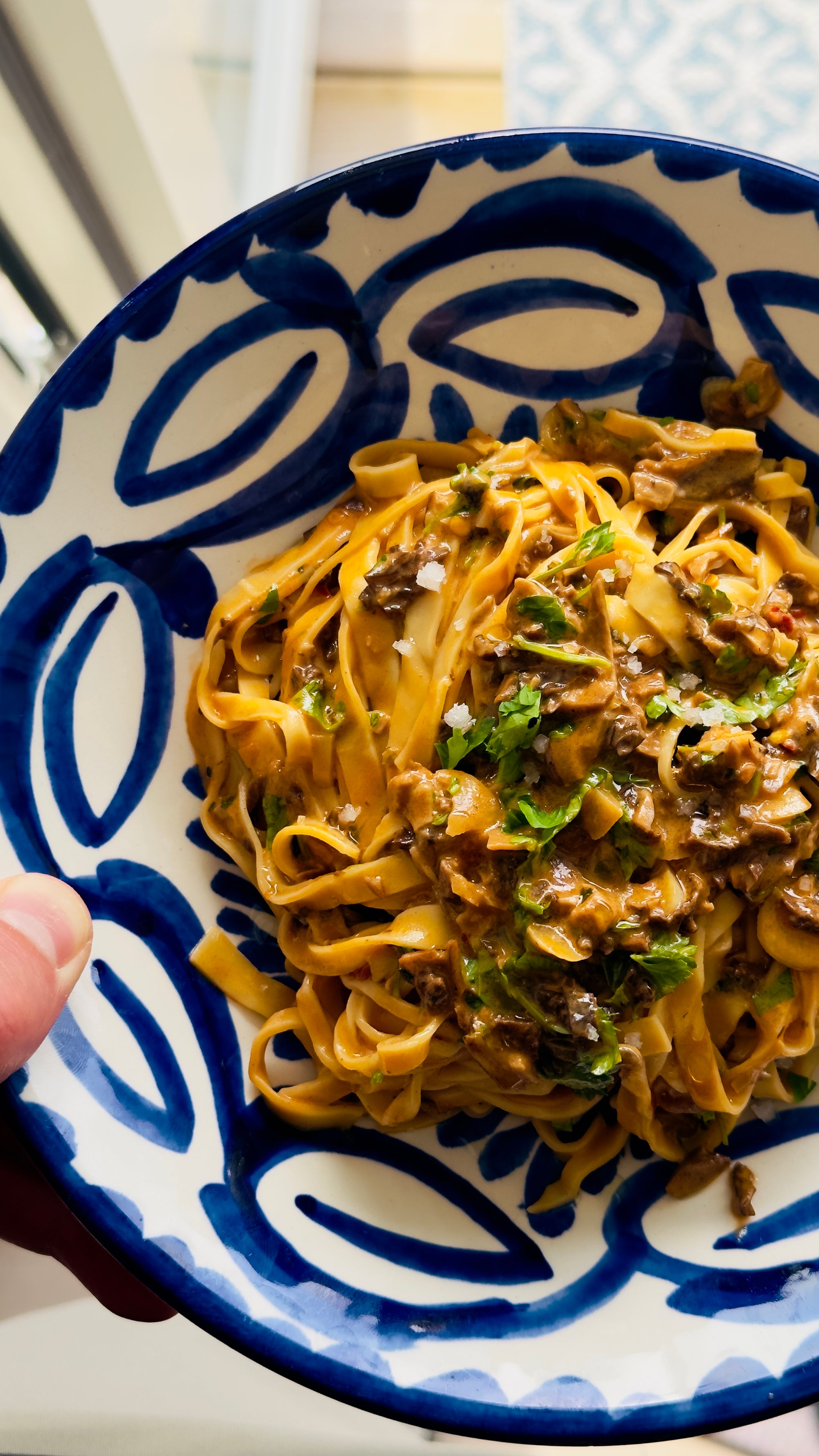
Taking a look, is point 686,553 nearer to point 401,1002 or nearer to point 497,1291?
point 401,1002

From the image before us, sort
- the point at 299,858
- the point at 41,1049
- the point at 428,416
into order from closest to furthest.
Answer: the point at 41,1049
the point at 299,858
the point at 428,416

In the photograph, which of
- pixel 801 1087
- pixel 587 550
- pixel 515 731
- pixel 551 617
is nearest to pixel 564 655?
pixel 551 617

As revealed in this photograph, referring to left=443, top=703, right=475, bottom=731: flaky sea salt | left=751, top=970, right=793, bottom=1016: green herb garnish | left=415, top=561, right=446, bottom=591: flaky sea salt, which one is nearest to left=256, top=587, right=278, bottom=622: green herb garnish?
left=415, top=561, right=446, bottom=591: flaky sea salt

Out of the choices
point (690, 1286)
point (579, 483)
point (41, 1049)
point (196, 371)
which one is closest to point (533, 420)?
point (579, 483)

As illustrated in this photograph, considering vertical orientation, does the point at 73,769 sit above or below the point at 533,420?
below

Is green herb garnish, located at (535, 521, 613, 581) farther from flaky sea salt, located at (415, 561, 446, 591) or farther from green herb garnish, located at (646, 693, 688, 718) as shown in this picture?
green herb garnish, located at (646, 693, 688, 718)

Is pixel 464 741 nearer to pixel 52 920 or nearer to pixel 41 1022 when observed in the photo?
pixel 52 920
